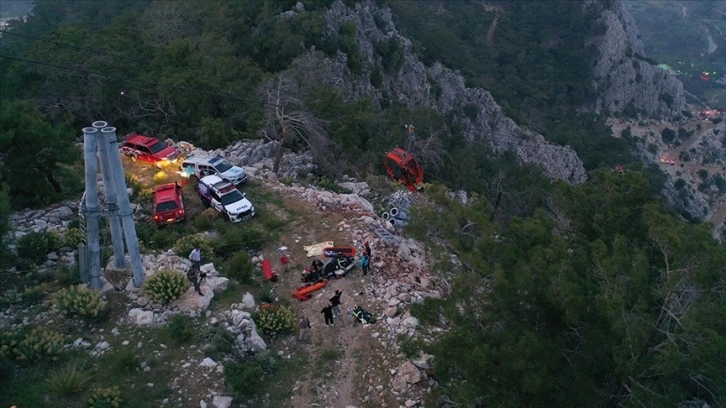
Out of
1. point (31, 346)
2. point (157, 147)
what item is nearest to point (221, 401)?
point (31, 346)

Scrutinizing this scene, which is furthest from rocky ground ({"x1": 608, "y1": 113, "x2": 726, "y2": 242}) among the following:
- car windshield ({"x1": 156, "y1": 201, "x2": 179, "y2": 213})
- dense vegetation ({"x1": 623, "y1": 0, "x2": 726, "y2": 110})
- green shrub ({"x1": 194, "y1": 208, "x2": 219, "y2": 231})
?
car windshield ({"x1": 156, "y1": 201, "x2": 179, "y2": 213})

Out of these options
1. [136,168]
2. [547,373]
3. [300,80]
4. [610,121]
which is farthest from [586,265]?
[610,121]

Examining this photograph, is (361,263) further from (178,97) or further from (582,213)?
(178,97)

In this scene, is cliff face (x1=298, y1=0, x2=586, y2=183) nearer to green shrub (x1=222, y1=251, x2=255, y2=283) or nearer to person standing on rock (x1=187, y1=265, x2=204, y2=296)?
green shrub (x1=222, y1=251, x2=255, y2=283)

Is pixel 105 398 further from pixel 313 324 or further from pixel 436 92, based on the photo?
pixel 436 92

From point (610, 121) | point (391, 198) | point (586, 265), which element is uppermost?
point (586, 265)

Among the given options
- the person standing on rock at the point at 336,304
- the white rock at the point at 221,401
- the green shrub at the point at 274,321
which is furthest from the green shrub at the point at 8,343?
the person standing on rock at the point at 336,304
